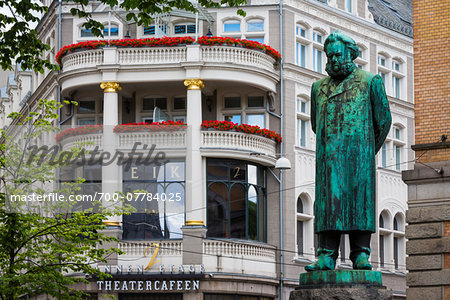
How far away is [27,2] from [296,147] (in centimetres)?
2439

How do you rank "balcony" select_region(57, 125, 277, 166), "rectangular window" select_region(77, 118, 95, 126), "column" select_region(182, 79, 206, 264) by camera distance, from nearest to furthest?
"column" select_region(182, 79, 206, 264) < "balcony" select_region(57, 125, 277, 166) < "rectangular window" select_region(77, 118, 95, 126)

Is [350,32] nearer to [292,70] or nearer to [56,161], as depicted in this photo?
[292,70]

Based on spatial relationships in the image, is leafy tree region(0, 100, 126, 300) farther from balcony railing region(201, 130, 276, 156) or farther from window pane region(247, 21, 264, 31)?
window pane region(247, 21, 264, 31)

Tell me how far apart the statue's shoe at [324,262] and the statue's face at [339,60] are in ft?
7.31

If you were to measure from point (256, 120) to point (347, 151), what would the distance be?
103ft

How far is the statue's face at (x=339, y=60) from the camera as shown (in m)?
13.2

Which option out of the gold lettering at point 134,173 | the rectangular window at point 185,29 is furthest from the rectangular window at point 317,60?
the gold lettering at point 134,173

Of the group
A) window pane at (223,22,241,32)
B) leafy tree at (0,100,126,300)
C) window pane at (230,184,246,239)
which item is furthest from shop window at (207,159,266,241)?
leafy tree at (0,100,126,300)

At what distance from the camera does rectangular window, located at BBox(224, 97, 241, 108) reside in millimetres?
44375

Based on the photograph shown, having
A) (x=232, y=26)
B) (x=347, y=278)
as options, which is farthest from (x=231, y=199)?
(x=347, y=278)

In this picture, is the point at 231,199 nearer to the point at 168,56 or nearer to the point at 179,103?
the point at 179,103

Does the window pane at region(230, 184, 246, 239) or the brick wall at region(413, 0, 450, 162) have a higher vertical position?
the brick wall at region(413, 0, 450, 162)

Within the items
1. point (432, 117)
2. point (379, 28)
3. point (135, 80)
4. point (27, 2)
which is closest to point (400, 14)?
point (379, 28)

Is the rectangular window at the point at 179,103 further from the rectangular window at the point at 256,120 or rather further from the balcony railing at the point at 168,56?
the rectangular window at the point at 256,120
